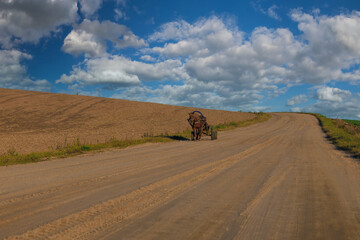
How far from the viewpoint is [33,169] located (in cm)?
861

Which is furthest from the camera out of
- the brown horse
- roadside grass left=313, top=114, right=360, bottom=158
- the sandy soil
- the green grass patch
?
the sandy soil

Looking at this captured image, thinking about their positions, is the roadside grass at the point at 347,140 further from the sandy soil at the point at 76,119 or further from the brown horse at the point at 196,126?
the sandy soil at the point at 76,119

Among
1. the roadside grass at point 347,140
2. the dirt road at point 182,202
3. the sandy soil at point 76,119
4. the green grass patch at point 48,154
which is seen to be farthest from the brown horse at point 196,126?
the dirt road at point 182,202

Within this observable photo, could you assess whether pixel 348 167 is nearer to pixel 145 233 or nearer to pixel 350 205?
pixel 350 205

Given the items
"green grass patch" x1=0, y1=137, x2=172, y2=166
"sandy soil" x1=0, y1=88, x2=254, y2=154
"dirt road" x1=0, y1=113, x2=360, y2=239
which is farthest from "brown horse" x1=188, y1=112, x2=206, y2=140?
"dirt road" x1=0, y1=113, x2=360, y2=239

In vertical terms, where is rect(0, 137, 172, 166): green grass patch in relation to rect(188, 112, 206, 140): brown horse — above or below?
below

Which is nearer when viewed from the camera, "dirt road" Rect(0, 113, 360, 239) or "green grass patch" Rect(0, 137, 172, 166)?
"dirt road" Rect(0, 113, 360, 239)

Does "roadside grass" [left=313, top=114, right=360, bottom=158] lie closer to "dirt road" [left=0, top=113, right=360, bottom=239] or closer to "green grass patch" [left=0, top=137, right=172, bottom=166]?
"dirt road" [left=0, top=113, right=360, bottom=239]

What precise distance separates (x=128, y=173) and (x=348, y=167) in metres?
7.48

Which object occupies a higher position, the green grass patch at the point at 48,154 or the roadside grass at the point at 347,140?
the roadside grass at the point at 347,140

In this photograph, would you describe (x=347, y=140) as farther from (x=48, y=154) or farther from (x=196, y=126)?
(x=48, y=154)

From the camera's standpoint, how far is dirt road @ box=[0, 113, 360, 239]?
12.2ft

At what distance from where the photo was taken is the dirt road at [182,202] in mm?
3730

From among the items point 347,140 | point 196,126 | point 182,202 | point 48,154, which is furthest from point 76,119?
point 182,202
